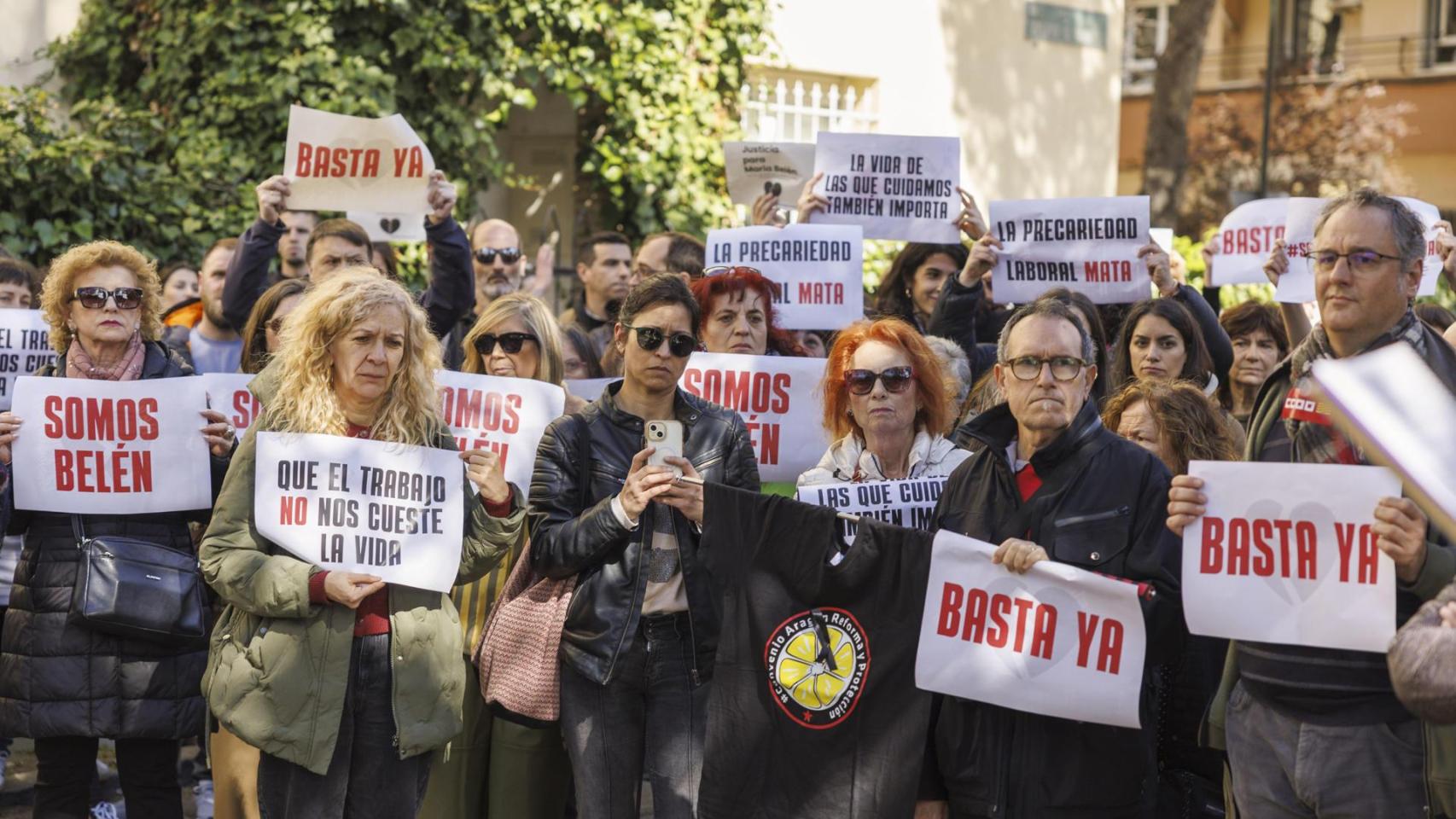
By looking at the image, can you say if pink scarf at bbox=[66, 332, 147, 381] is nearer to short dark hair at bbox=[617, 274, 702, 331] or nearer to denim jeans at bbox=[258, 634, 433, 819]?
denim jeans at bbox=[258, 634, 433, 819]

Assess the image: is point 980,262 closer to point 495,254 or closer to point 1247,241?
point 1247,241

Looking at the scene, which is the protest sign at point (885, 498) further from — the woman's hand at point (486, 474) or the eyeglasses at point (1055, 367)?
the woman's hand at point (486, 474)

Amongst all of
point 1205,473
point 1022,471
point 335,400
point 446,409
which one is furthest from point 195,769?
point 1205,473

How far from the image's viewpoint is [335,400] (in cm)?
496

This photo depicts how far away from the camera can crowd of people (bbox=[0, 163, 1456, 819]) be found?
4230 mm

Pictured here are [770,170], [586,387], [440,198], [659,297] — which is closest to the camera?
[659,297]

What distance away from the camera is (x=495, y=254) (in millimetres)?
8094

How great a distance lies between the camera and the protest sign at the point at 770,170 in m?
8.59

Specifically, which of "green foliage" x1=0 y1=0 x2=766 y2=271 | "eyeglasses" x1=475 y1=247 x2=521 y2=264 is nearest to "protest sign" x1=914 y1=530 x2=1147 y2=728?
"eyeglasses" x1=475 y1=247 x2=521 y2=264

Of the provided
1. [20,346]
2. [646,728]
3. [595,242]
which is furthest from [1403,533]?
[595,242]

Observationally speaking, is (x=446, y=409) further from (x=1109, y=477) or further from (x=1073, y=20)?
(x=1073, y=20)

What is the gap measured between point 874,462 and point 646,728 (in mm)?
1170

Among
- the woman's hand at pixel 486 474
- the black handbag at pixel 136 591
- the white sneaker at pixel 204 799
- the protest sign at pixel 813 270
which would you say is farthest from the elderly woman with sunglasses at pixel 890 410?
the white sneaker at pixel 204 799

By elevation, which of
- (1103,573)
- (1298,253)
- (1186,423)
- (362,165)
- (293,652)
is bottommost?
(293,652)
